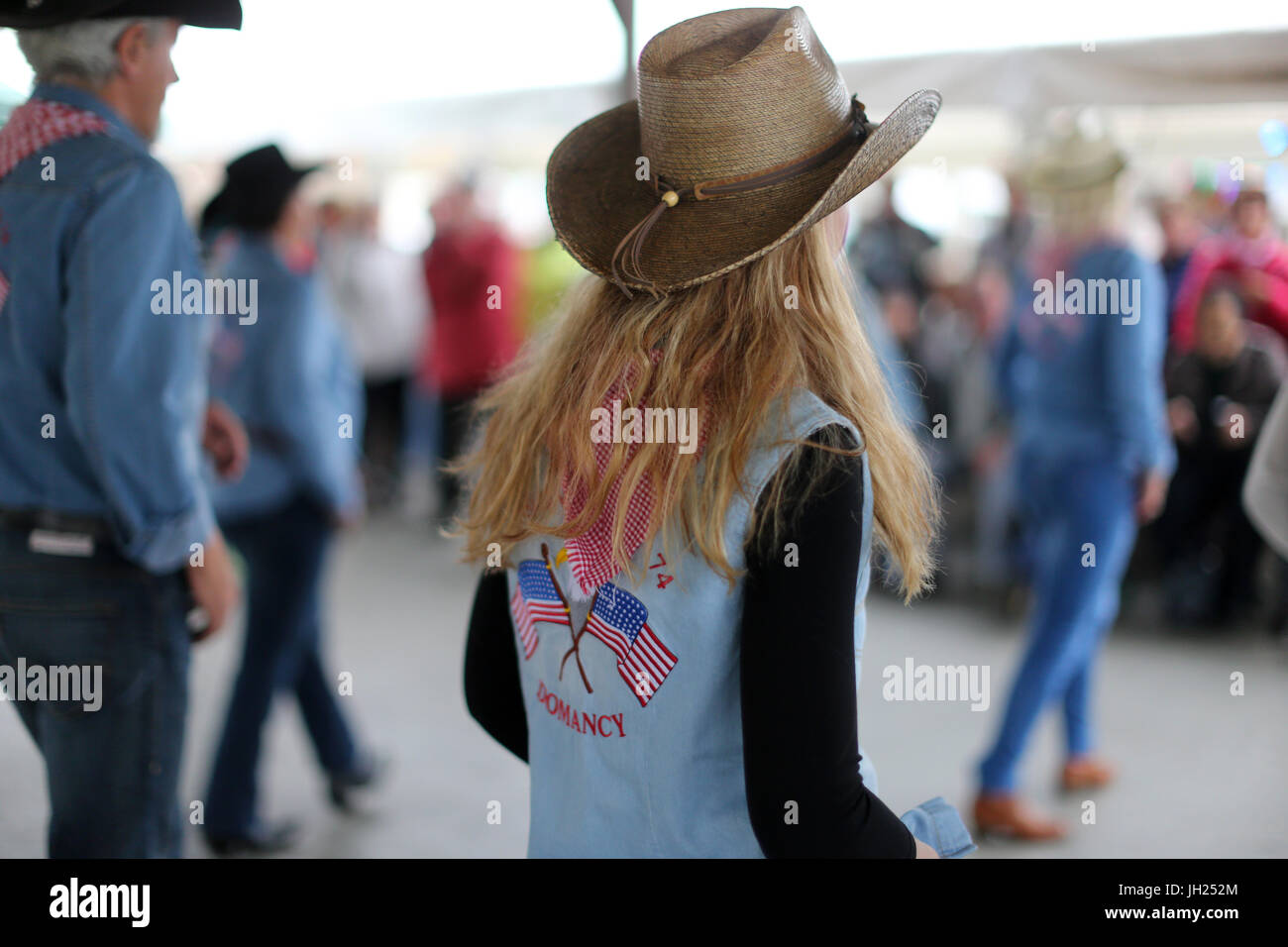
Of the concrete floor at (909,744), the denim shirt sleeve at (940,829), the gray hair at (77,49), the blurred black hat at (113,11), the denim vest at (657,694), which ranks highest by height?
the blurred black hat at (113,11)

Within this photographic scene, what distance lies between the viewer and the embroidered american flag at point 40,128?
63.0 inches

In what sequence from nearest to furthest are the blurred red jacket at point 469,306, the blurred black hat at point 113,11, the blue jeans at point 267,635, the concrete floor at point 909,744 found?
the blurred black hat at point 113,11 < the blue jeans at point 267,635 < the concrete floor at point 909,744 < the blurred red jacket at point 469,306

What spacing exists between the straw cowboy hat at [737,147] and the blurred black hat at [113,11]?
771 mm

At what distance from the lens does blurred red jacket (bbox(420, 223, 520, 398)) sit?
21.9ft

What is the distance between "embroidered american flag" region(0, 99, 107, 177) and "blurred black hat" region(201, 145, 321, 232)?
1335 millimetres

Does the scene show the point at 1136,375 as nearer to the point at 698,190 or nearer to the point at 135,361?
the point at 698,190

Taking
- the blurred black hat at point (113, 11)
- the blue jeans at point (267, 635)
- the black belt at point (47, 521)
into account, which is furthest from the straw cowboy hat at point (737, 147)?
the blue jeans at point (267, 635)

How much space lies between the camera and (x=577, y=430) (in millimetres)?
1154

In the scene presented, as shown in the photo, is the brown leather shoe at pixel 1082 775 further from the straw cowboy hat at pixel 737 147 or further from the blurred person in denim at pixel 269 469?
the straw cowboy hat at pixel 737 147

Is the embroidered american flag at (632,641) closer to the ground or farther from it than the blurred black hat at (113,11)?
closer to the ground

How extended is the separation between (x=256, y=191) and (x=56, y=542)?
5.28 feet
